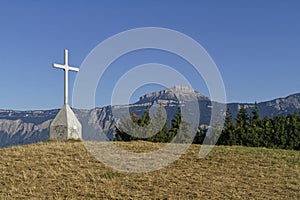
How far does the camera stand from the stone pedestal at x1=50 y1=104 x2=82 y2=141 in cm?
2808

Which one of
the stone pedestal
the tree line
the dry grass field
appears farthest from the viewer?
the tree line

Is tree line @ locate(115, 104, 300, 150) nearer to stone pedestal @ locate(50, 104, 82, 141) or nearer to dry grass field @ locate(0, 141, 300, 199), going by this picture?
stone pedestal @ locate(50, 104, 82, 141)

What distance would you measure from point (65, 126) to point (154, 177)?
10797 mm

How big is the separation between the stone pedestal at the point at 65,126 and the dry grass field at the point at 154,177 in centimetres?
275

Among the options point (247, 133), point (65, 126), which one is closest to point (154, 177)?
point (65, 126)

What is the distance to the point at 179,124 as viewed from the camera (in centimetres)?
7206

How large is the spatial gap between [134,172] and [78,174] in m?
2.53

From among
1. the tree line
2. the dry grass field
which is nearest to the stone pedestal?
the dry grass field

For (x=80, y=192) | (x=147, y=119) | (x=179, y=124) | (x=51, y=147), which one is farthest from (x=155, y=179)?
(x=179, y=124)

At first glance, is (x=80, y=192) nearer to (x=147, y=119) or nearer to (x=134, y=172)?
(x=134, y=172)

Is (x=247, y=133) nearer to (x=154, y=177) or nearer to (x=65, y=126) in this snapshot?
(x=65, y=126)

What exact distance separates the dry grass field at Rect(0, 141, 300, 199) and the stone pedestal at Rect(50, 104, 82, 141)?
9.04 feet

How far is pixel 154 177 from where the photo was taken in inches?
747

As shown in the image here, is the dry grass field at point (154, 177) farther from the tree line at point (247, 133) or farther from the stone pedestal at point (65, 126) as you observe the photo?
the tree line at point (247, 133)
